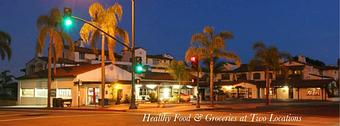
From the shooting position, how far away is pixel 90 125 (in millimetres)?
21406

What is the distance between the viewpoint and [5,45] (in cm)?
5553

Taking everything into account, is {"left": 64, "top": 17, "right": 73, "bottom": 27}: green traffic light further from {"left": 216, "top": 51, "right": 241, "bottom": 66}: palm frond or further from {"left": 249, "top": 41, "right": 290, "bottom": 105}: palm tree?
{"left": 249, "top": 41, "right": 290, "bottom": 105}: palm tree

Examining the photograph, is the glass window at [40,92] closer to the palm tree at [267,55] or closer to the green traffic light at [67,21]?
the palm tree at [267,55]

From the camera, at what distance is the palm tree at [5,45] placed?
5481cm

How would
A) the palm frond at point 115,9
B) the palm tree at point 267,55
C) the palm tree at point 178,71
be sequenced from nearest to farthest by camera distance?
the palm frond at point 115,9 < the palm tree at point 267,55 < the palm tree at point 178,71

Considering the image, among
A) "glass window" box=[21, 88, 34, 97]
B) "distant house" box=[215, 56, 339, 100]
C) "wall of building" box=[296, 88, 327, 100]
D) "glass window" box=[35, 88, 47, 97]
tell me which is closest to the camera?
"glass window" box=[35, 88, 47, 97]

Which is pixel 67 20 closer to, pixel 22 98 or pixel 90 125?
pixel 90 125

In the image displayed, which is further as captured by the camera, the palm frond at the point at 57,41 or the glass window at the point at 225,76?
the glass window at the point at 225,76

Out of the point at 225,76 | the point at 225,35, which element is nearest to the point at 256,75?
the point at 225,76

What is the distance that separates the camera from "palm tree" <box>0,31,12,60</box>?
5481 cm

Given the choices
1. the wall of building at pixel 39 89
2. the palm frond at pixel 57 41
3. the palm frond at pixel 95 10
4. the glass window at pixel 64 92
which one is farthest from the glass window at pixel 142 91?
the palm frond at pixel 95 10

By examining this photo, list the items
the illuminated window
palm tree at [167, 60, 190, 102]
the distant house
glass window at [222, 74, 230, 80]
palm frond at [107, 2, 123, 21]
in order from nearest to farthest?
palm frond at [107, 2, 123, 21]
palm tree at [167, 60, 190, 102]
the distant house
the illuminated window
glass window at [222, 74, 230, 80]

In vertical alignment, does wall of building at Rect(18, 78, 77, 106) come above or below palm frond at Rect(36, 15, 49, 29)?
below

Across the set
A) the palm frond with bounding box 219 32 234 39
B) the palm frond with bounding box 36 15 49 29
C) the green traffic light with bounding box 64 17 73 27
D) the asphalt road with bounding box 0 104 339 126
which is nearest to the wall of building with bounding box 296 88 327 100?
the palm frond with bounding box 219 32 234 39
